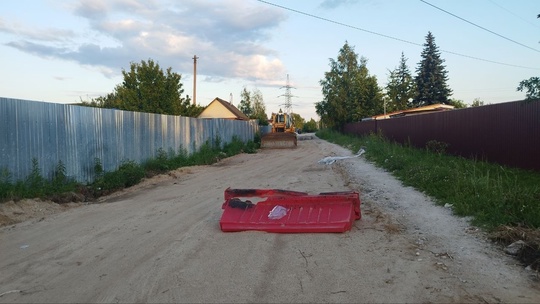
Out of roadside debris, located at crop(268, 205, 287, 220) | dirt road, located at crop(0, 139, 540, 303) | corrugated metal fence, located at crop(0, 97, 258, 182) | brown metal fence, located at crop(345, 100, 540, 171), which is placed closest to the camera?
dirt road, located at crop(0, 139, 540, 303)

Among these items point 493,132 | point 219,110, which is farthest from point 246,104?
point 493,132

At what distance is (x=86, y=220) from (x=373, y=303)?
6.22 m

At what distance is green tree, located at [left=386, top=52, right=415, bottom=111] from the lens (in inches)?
2285

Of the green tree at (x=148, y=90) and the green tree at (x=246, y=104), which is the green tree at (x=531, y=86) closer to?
the green tree at (x=148, y=90)

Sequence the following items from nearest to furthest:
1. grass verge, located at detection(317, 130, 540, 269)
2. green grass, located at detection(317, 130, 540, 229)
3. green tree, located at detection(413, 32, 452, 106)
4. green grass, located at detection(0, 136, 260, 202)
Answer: grass verge, located at detection(317, 130, 540, 269) < green grass, located at detection(317, 130, 540, 229) < green grass, located at detection(0, 136, 260, 202) < green tree, located at detection(413, 32, 452, 106)

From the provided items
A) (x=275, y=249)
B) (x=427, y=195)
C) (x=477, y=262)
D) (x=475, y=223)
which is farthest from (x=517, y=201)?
(x=275, y=249)

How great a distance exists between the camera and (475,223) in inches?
272

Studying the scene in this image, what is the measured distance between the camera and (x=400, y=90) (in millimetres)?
59156

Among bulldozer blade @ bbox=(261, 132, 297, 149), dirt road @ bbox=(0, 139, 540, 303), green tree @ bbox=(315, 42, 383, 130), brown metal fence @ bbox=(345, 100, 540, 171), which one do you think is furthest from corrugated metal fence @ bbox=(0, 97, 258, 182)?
green tree @ bbox=(315, 42, 383, 130)

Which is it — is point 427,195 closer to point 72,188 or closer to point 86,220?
point 86,220

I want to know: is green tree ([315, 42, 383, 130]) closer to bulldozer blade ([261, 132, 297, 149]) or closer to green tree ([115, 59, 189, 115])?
bulldozer blade ([261, 132, 297, 149])

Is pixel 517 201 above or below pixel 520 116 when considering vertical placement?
below

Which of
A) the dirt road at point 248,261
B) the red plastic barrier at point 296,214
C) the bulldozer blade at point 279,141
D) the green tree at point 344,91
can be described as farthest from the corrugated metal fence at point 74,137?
the green tree at point 344,91

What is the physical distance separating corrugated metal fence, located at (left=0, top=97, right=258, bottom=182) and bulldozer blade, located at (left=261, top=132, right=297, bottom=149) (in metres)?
15.1
